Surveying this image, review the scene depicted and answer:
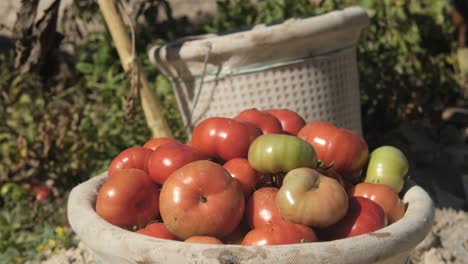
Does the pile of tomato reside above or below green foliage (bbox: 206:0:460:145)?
above

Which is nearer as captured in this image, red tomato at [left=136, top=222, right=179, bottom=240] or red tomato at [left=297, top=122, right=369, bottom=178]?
red tomato at [left=136, top=222, right=179, bottom=240]

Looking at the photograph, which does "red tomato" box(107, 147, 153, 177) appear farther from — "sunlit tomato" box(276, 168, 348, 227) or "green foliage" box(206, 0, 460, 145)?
"green foliage" box(206, 0, 460, 145)

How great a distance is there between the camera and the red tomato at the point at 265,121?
1967 mm

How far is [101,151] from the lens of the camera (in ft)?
12.3

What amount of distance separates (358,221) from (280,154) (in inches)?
10.5

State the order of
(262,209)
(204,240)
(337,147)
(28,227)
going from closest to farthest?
(204,240) < (262,209) < (337,147) < (28,227)

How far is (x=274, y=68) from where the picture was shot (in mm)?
3012

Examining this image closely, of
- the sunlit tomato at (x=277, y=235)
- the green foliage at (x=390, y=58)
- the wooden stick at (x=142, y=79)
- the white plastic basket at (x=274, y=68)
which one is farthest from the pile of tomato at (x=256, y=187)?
the green foliage at (x=390, y=58)

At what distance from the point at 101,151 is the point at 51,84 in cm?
113

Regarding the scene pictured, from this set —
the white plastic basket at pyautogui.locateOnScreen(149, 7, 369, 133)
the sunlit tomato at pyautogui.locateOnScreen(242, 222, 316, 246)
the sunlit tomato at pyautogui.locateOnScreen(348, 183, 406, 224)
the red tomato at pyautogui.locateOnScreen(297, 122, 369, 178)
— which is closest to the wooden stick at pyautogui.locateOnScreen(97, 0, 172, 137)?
the white plastic basket at pyautogui.locateOnScreen(149, 7, 369, 133)

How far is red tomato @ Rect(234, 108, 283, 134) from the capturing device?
1.97m

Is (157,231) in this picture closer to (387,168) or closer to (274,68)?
(387,168)

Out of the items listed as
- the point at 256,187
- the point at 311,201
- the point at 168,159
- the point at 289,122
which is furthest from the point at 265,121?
the point at 311,201

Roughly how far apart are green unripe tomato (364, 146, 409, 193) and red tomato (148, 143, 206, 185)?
0.52 meters
